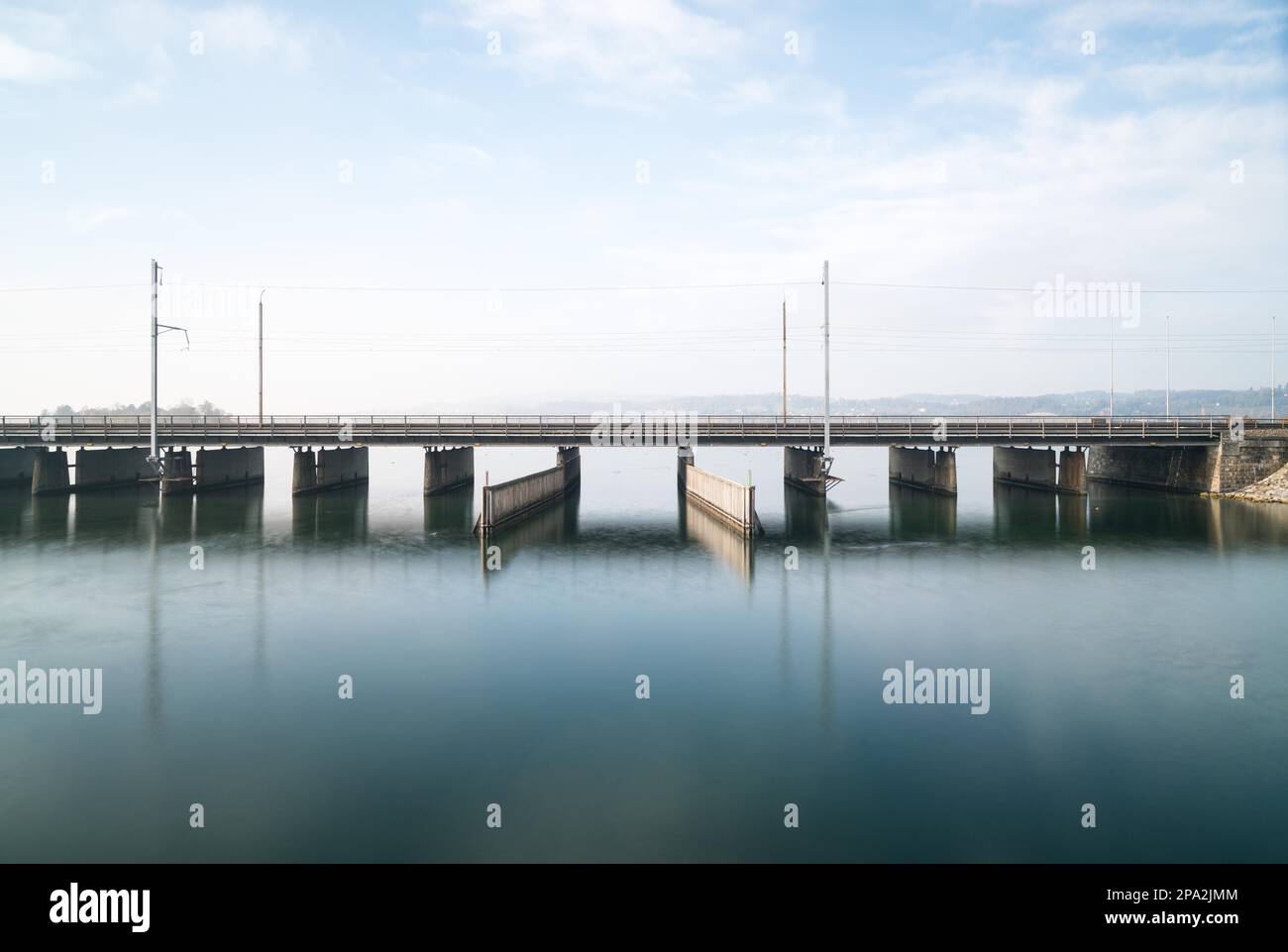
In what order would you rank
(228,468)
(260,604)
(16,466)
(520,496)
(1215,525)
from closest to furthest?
(260,604), (1215,525), (520,496), (16,466), (228,468)

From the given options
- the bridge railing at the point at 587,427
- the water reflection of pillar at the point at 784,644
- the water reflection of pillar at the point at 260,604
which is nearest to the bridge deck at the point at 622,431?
the bridge railing at the point at 587,427

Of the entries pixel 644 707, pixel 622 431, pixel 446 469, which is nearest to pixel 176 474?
pixel 446 469

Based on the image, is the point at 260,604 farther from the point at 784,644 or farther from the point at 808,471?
the point at 808,471

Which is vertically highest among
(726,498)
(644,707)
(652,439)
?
(652,439)

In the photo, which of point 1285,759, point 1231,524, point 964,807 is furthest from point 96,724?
point 1231,524

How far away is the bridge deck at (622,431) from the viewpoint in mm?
63219

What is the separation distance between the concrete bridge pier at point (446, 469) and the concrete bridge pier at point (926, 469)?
41127mm

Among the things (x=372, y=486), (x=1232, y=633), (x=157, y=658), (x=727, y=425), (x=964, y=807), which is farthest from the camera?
(x=372, y=486)

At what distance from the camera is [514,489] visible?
51719mm

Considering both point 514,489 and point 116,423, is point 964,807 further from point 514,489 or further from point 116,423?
point 116,423

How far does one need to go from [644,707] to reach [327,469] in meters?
60.5

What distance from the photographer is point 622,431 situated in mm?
64500
